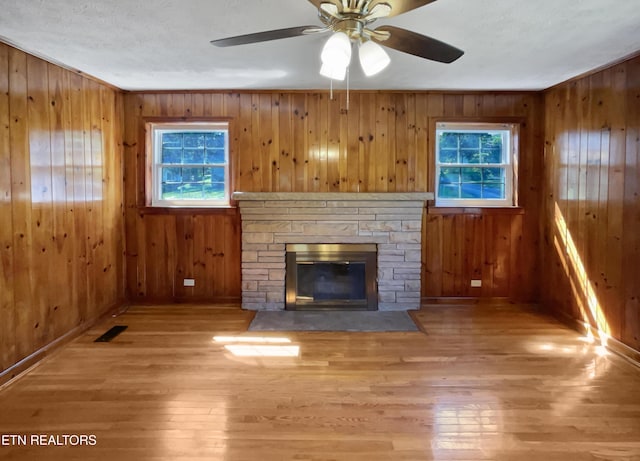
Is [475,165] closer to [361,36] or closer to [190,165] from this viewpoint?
[361,36]

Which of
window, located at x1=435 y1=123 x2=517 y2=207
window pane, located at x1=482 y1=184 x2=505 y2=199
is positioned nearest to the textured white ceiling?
window, located at x1=435 y1=123 x2=517 y2=207

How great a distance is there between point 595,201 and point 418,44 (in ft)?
7.95

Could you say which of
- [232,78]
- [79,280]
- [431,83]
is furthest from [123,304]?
[431,83]

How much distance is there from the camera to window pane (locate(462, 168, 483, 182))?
169 inches

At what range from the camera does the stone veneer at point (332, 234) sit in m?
4.10

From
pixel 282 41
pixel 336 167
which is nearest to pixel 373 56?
pixel 282 41

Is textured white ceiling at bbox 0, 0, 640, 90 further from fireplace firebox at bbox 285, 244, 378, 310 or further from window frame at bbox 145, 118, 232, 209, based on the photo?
fireplace firebox at bbox 285, 244, 378, 310

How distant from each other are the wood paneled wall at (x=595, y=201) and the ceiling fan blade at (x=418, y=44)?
6.35ft

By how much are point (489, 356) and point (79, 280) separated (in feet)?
11.2

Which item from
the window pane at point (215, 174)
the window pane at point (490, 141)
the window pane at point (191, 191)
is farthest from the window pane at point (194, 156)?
the window pane at point (490, 141)

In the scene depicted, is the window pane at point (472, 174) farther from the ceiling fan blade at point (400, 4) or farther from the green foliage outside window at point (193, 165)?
the ceiling fan blade at point (400, 4)

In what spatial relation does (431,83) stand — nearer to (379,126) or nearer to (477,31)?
(379,126)

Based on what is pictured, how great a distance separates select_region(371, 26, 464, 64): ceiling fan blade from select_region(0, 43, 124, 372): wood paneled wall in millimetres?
2455

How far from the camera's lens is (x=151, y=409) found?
2.29 metres
